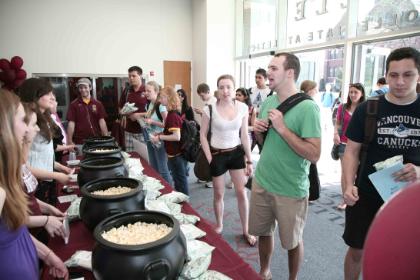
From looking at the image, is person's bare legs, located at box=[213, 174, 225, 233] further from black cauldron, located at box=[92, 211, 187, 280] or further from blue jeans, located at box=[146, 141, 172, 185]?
black cauldron, located at box=[92, 211, 187, 280]

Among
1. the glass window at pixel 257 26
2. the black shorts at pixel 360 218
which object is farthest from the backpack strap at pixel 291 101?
the glass window at pixel 257 26

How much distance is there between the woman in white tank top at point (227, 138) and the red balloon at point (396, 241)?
1883 millimetres

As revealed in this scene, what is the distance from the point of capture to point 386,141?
1355 mm

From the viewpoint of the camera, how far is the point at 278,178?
1.60 metres

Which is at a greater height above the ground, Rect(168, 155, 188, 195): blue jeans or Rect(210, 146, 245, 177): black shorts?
Rect(210, 146, 245, 177): black shorts

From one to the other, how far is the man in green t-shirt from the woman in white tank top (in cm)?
56

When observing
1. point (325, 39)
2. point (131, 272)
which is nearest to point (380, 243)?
point (131, 272)

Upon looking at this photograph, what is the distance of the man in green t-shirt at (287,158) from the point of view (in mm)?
1497

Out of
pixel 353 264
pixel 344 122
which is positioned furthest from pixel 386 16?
pixel 353 264

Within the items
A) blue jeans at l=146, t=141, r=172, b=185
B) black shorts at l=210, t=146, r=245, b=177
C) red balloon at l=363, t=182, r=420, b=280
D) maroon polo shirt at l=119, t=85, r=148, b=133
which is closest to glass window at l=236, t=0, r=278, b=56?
maroon polo shirt at l=119, t=85, r=148, b=133

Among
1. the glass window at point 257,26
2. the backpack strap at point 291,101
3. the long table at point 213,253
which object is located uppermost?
the glass window at point 257,26

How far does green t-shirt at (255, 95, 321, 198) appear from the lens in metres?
1.50

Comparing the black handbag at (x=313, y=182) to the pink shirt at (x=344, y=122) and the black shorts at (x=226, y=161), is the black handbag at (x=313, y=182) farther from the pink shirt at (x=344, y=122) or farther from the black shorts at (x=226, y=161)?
the pink shirt at (x=344, y=122)

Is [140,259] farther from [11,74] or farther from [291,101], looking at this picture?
[11,74]
